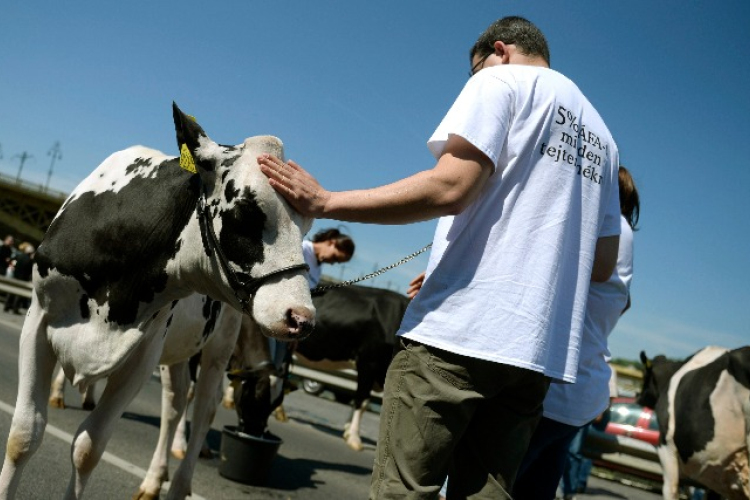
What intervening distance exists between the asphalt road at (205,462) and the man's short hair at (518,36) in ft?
11.9

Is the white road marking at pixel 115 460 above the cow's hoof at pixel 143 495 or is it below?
below

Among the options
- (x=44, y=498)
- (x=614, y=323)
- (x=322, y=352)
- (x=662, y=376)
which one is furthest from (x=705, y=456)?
(x=322, y=352)

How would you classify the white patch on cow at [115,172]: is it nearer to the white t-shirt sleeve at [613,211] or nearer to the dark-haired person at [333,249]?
the white t-shirt sleeve at [613,211]

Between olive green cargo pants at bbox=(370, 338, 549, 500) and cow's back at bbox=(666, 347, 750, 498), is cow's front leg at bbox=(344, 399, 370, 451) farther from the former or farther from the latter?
olive green cargo pants at bbox=(370, 338, 549, 500)

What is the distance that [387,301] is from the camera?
12.2m

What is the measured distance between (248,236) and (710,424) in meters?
5.70

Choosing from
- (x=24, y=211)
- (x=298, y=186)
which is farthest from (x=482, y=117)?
(x=24, y=211)

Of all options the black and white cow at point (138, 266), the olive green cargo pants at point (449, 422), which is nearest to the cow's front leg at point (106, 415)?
the black and white cow at point (138, 266)

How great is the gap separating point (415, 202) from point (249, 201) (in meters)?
0.92

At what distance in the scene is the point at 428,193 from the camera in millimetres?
2100

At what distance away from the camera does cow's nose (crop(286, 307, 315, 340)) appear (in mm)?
2527

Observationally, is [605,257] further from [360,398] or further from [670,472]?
[360,398]

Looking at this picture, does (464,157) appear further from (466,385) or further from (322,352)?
(322,352)

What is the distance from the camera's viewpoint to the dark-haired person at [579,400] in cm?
294
